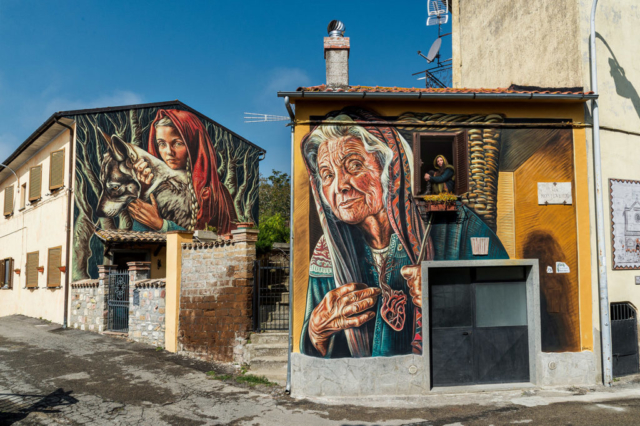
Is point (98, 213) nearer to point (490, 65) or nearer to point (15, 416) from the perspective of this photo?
point (15, 416)

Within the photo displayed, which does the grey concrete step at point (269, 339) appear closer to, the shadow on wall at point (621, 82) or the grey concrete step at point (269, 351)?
the grey concrete step at point (269, 351)

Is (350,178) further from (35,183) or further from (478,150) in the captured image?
(35,183)

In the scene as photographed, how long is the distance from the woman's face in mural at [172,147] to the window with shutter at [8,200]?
349 inches

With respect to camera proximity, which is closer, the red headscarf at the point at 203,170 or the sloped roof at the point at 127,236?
the sloped roof at the point at 127,236

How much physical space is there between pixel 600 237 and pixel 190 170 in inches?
538

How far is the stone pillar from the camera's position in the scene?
10633 millimetres

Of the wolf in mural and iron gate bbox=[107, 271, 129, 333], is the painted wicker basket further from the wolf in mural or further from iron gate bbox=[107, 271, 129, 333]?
the wolf in mural

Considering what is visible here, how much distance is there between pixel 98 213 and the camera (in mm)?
15688

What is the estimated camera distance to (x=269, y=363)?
877cm

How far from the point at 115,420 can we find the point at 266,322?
351 centimetres

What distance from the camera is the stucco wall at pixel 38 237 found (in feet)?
52.0

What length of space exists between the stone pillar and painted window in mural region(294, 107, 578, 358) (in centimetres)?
384

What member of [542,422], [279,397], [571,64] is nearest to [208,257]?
[279,397]

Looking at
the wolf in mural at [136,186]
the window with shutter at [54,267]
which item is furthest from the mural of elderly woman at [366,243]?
the window with shutter at [54,267]
